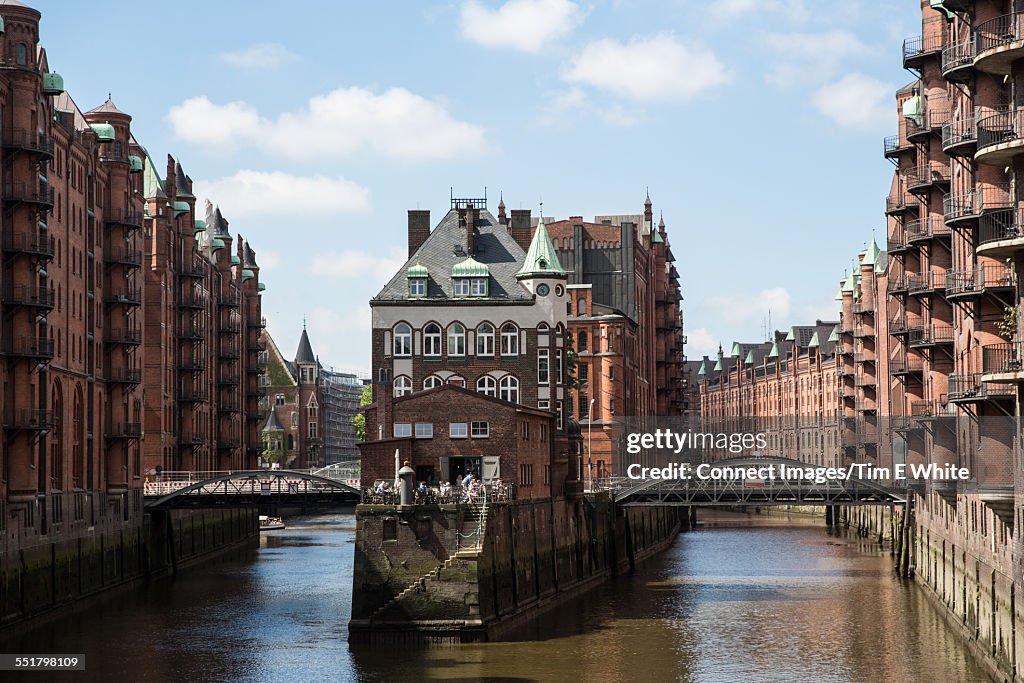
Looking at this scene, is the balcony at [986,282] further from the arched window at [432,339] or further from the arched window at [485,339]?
the arched window at [432,339]

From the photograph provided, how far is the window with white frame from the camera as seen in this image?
99.8 m

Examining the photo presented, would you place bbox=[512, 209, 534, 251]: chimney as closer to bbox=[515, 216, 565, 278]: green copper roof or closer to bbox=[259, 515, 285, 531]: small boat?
bbox=[515, 216, 565, 278]: green copper roof

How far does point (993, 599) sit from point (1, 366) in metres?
41.5

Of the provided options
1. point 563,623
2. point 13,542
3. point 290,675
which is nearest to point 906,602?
point 563,623

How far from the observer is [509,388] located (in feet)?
327

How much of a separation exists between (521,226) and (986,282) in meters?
55.1

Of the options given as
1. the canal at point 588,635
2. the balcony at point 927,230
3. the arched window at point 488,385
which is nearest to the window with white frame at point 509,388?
the arched window at point 488,385

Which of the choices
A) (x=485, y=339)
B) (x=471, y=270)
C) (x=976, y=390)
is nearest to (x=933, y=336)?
(x=976, y=390)

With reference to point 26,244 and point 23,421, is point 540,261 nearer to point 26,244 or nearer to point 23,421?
point 26,244

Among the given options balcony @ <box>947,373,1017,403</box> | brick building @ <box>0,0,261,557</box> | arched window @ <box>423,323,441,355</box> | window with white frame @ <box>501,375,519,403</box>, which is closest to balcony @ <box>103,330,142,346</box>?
brick building @ <box>0,0,261,557</box>

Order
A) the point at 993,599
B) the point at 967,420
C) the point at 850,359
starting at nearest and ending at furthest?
the point at 993,599, the point at 967,420, the point at 850,359

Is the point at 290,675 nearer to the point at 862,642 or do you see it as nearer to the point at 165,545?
the point at 862,642

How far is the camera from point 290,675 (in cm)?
5625

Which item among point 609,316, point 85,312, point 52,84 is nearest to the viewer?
point 52,84
